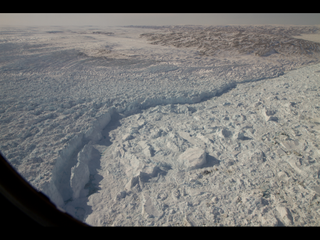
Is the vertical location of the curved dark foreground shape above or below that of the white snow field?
above

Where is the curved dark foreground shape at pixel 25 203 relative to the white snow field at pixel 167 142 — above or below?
above

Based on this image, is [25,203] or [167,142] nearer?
[25,203]

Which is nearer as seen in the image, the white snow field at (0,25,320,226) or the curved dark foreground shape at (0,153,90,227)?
the curved dark foreground shape at (0,153,90,227)

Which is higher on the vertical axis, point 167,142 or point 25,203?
point 25,203

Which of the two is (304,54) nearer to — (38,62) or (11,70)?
(38,62)

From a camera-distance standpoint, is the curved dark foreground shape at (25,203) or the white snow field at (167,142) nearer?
the curved dark foreground shape at (25,203)
